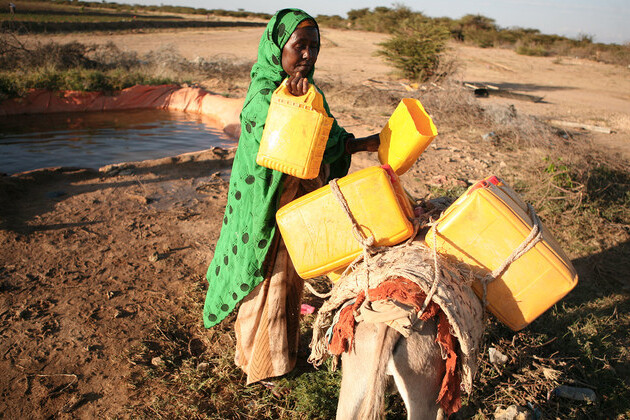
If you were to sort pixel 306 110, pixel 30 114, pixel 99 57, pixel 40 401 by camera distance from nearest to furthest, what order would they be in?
pixel 306 110 < pixel 40 401 < pixel 30 114 < pixel 99 57

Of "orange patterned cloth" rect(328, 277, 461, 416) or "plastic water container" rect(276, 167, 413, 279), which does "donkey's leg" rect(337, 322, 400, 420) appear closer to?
"orange patterned cloth" rect(328, 277, 461, 416)

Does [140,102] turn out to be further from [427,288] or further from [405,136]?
[427,288]

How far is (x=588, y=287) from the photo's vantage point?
357cm

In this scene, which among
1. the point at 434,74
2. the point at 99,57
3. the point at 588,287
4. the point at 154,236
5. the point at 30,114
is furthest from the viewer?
the point at 99,57

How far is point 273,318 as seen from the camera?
2.17 meters

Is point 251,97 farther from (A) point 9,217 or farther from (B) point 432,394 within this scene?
(A) point 9,217

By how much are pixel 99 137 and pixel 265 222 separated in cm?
719

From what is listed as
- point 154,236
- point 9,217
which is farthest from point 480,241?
point 9,217

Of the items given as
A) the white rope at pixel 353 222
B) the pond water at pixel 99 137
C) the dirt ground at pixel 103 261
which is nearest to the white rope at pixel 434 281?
the white rope at pixel 353 222

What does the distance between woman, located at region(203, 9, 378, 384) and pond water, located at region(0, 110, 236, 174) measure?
4.97 m

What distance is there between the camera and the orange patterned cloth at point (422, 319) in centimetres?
141

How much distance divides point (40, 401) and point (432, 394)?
7.10 feet

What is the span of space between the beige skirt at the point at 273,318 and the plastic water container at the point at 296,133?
0.45 metres

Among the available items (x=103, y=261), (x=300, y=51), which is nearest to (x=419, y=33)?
(x=103, y=261)
